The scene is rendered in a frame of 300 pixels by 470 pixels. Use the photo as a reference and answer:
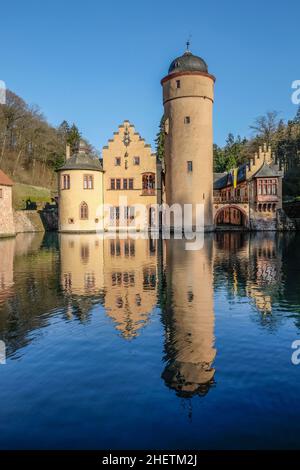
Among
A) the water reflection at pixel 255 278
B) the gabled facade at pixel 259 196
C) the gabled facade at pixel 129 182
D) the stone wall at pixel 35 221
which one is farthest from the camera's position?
the stone wall at pixel 35 221

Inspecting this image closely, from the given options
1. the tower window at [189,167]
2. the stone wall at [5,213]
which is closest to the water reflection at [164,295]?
the stone wall at [5,213]

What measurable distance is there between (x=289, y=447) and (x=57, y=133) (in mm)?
74378

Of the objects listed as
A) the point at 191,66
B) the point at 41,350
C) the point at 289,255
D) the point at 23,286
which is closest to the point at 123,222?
the point at 191,66

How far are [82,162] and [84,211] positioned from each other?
5632 mm

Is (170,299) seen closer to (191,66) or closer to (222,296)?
(222,296)

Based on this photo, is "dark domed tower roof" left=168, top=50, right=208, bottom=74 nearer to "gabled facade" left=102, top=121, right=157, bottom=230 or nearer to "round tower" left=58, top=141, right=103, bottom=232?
"gabled facade" left=102, top=121, right=157, bottom=230

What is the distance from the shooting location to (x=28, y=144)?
64688mm

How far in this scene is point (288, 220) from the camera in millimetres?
47344

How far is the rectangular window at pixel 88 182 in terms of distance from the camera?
4453 cm

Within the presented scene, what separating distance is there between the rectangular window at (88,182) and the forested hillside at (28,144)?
12369 mm

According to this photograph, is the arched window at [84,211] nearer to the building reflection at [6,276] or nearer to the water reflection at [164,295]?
the building reflection at [6,276]

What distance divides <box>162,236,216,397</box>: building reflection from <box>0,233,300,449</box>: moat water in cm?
3

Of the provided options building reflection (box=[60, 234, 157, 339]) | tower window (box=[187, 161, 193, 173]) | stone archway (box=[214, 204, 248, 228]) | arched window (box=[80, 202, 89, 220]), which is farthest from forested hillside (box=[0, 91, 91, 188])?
building reflection (box=[60, 234, 157, 339])

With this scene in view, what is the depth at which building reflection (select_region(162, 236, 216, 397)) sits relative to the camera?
629 centimetres
